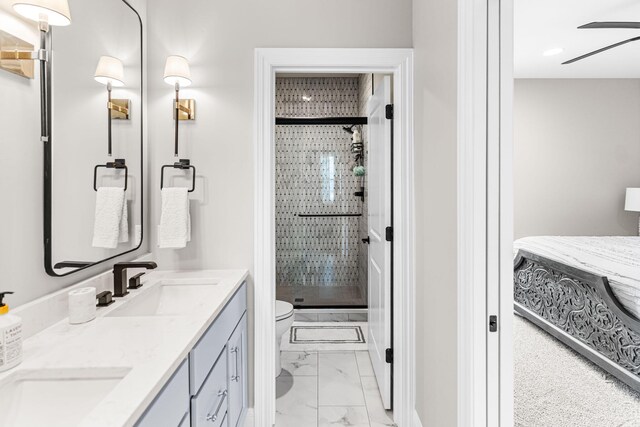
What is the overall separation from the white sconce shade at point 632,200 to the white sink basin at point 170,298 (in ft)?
7.64

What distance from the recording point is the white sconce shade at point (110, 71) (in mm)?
1553

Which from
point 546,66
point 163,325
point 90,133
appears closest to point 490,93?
point 163,325

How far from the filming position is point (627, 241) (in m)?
2.70

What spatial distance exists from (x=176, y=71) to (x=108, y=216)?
819 millimetres

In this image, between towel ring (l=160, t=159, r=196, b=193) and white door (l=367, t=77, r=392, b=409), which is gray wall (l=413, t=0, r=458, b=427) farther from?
towel ring (l=160, t=159, r=196, b=193)

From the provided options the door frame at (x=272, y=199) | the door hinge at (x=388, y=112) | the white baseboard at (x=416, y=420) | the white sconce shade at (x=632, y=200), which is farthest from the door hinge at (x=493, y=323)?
the white sconce shade at (x=632, y=200)

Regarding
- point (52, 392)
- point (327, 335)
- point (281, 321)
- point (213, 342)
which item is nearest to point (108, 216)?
point (213, 342)

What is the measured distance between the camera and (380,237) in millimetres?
2314

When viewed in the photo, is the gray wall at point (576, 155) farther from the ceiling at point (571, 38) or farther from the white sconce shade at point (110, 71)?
the white sconce shade at point (110, 71)

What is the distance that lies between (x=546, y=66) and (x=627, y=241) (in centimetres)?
168

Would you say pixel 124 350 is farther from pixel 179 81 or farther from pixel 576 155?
pixel 576 155

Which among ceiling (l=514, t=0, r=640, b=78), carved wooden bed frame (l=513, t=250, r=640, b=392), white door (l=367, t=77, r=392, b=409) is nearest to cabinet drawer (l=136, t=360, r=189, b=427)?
white door (l=367, t=77, r=392, b=409)

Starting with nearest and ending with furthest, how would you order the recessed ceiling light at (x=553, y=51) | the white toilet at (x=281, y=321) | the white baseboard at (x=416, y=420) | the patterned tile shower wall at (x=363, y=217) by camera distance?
1. the white baseboard at (x=416, y=420)
2. the white toilet at (x=281, y=321)
3. the recessed ceiling light at (x=553, y=51)
4. the patterned tile shower wall at (x=363, y=217)

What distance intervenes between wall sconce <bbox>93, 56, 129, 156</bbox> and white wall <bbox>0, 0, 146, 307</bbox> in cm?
33
